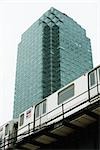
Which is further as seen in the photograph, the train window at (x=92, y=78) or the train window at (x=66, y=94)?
the train window at (x=66, y=94)

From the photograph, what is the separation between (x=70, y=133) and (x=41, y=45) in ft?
433

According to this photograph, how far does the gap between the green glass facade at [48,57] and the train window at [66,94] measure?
109m

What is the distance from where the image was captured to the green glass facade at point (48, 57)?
138125 mm

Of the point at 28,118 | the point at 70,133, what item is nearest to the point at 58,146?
the point at 70,133

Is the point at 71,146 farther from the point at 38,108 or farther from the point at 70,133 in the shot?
the point at 38,108

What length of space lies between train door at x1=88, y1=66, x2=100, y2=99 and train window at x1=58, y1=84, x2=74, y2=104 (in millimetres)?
1726

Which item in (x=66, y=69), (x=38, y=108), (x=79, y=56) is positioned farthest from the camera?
(x=79, y=56)

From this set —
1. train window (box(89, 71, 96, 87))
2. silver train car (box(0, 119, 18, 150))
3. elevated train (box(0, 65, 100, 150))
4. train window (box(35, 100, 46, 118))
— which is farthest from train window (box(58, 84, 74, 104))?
silver train car (box(0, 119, 18, 150))

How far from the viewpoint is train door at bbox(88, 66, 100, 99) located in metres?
17.5

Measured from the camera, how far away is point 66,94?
66.4 ft

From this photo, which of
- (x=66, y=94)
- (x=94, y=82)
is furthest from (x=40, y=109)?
(x=94, y=82)

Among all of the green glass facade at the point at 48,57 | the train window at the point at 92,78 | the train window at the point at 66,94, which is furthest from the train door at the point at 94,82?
the green glass facade at the point at 48,57

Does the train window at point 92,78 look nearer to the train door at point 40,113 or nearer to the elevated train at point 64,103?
the elevated train at point 64,103

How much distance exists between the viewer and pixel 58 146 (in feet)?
59.8
